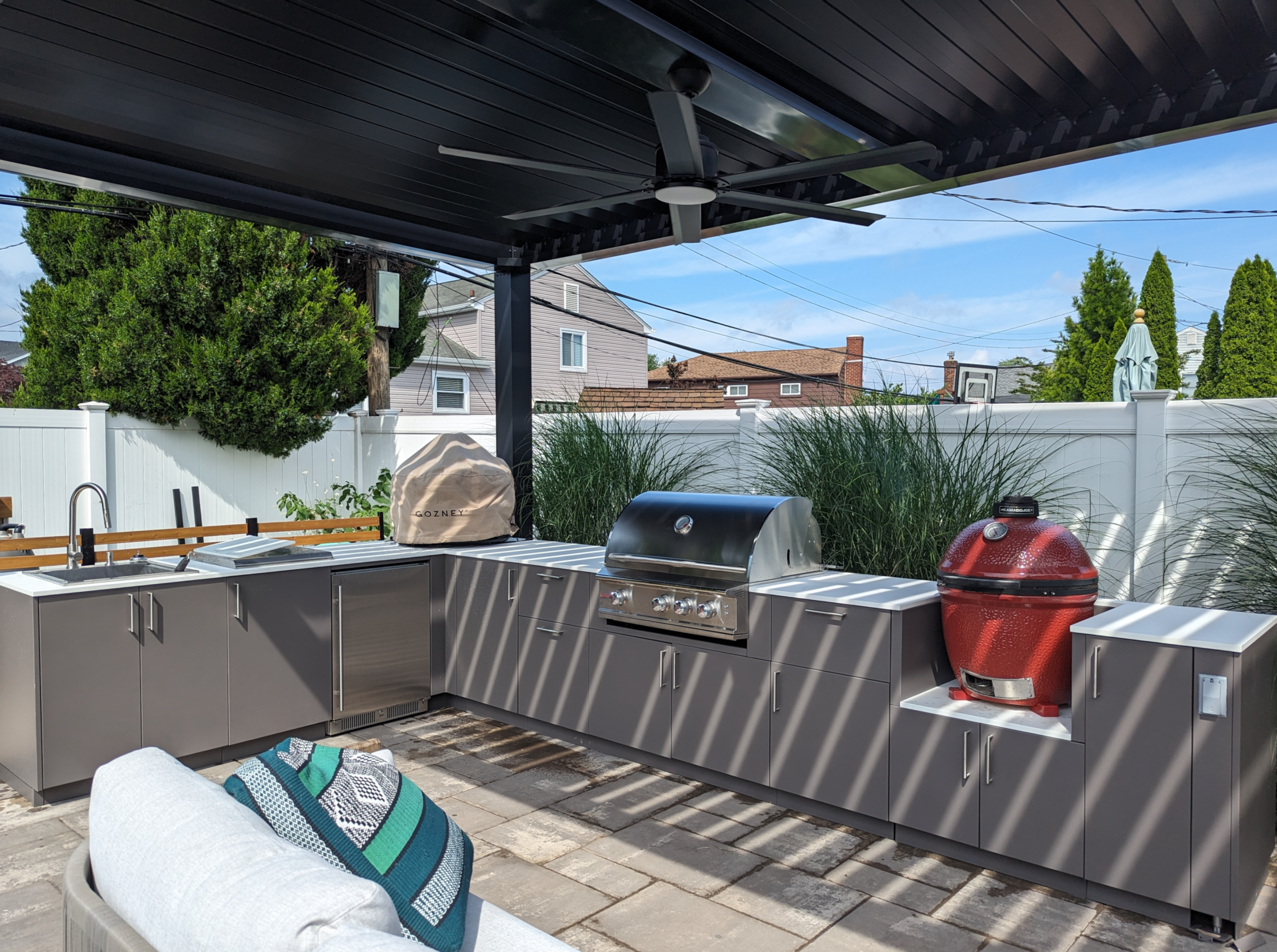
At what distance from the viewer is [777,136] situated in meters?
3.59

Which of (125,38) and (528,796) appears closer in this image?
(125,38)

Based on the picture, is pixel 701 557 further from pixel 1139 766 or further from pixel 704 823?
pixel 1139 766

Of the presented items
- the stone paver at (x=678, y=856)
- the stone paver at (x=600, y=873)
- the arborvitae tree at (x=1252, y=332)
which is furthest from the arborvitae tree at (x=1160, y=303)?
the stone paver at (x=600, y=873)

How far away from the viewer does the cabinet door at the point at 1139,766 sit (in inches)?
99.1

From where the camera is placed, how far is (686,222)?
3.67 m

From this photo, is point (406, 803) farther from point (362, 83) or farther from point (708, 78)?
point (362, 83)

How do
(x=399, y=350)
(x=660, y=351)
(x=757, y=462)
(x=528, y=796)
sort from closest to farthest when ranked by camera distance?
1. (x=528, y=796)
2. (x=757, y=462)
3. (x=399, y=350)
4. (x=660, y=351)

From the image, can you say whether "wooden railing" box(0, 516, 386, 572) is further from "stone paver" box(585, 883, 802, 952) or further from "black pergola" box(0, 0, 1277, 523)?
"stone paver" box(585, 883, 802, 952)

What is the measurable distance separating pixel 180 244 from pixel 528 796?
7.13 metres

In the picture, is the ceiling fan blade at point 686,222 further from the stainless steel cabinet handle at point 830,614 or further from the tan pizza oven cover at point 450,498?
the tan pizza oven cover at point 450,498

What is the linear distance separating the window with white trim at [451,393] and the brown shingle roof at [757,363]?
994 centimetres

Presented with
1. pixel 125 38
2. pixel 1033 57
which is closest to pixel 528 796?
pixel 125 38

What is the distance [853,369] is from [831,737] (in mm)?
15975

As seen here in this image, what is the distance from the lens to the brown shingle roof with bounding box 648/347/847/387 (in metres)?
26.0
